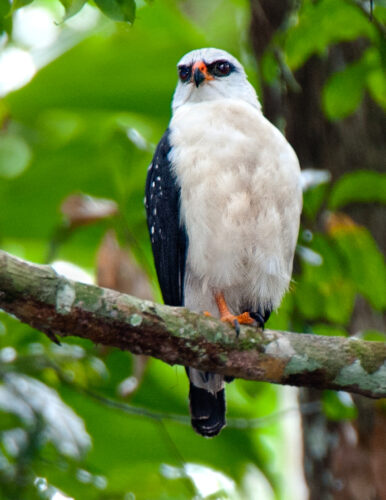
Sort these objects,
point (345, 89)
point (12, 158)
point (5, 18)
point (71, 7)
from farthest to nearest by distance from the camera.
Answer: point (12, 158)
point (345, 89)
point (5, 18)
point (71, 7)

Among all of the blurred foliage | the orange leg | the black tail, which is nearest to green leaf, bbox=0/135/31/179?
the blurred foliage

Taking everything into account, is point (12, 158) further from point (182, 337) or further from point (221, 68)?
point (182, 337)

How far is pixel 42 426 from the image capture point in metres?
A: 3.67

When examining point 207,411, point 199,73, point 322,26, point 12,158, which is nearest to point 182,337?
point 207,411

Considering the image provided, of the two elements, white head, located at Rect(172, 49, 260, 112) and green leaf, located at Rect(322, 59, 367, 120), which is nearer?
green leaf, located at Rect(322, 59, 367, 120)

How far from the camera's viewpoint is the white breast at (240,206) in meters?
3.86

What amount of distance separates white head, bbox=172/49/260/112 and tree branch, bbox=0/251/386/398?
1.96 m

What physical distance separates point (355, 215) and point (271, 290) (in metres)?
1.33

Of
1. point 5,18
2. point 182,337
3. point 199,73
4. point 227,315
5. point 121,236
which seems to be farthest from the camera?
point 199,73

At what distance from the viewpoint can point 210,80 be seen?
477 centimetres

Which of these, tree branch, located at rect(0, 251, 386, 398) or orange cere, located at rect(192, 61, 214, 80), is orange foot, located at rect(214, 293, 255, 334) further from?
orange cere, located at rect(192, 61, 214, 80)

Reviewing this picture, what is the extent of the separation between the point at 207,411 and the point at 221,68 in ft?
7.06

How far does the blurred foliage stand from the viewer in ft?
12.1

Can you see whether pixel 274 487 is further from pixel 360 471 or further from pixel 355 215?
pixel 355 215
